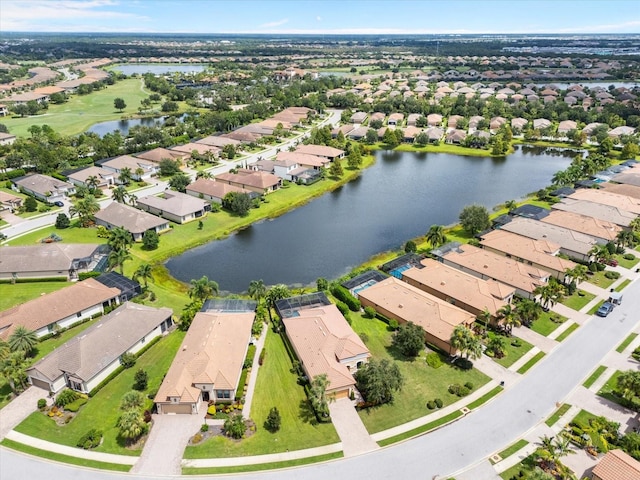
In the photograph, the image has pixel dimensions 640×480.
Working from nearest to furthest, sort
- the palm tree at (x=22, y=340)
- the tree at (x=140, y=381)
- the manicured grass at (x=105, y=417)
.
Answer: the manicured grass at (x=105, y=417), the tree at (x=140, y=381), the palm tree at (x=22, y=340)

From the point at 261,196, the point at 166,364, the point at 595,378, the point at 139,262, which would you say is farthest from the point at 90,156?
the point at 595,378

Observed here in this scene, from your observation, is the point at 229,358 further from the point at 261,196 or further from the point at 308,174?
the point at 308,174

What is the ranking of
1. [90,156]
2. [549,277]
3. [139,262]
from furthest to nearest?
[90,156]
[139,262]
[549,277]

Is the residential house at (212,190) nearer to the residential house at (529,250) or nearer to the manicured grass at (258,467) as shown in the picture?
the residential house at (529,250)

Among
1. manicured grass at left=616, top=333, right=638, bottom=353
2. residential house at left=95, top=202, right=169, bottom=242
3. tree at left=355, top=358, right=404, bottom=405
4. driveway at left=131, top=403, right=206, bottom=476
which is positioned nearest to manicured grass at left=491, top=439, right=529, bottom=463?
tree at left=355, top=358, right=404, bottom=405

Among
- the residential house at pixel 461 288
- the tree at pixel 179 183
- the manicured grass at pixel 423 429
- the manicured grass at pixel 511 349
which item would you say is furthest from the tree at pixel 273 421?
the tree at pixel 179 183

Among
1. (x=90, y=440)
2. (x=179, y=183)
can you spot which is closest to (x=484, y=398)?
(x=90, y=440)

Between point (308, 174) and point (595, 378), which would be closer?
point (595, 378)
